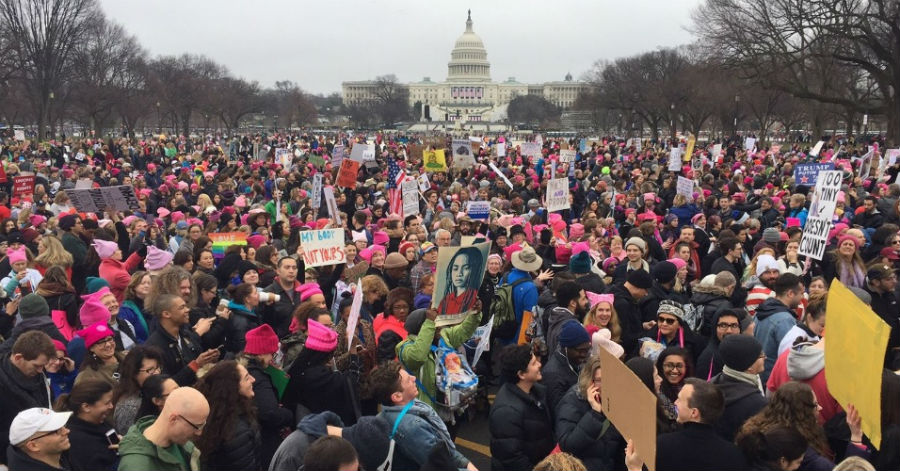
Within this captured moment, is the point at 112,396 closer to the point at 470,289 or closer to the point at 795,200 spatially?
the point at 470,289

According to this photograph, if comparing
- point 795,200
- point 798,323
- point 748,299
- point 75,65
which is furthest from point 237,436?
point 75,65

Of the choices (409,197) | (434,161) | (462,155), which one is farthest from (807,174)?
(462,155)

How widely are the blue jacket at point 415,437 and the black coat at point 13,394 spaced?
2292 millimetres

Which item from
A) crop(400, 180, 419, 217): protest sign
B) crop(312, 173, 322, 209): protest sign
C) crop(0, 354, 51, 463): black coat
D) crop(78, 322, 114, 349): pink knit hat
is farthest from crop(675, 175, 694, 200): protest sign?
crop(0, 354, 51, 463): black coat

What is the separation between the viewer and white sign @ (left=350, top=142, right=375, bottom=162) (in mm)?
20562

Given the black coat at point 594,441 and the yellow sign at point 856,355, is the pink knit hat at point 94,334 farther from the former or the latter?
the yellow sign at point 856,355

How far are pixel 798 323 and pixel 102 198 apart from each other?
918 centimetres

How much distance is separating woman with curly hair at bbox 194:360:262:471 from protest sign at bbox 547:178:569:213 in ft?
29.5

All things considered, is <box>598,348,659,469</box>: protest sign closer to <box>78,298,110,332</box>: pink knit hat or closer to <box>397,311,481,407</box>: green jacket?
<box>397,311,481,407</box>: green jacket

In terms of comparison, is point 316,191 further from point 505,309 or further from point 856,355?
point 856,355

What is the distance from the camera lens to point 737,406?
4.41 m

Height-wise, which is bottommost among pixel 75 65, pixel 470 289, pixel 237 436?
pixel 237 436

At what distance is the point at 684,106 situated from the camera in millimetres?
56938

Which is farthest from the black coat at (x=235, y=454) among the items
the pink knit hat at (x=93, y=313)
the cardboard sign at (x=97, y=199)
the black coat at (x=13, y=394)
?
the cardboard sign at (x=97, y=199)
